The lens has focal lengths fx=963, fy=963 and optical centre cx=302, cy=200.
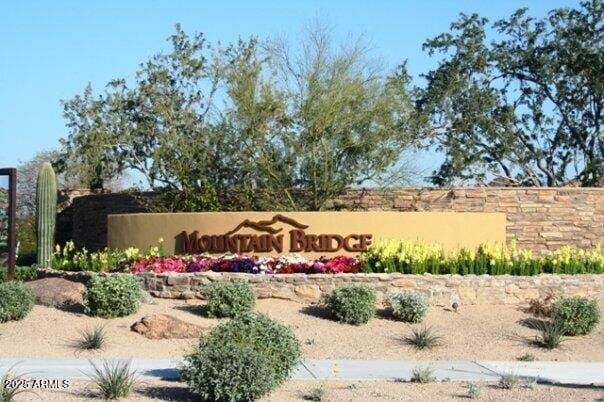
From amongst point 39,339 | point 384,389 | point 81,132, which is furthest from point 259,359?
point 81,132

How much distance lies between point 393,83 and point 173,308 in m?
9.65

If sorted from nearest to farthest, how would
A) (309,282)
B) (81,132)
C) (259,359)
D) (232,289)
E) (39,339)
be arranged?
(259,359) < (39,339) < (232,289) < (309,282) < (81,132)

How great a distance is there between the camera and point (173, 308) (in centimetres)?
1709

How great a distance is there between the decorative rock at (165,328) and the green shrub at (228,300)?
119cm

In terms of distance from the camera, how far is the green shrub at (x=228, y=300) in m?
→ 16.4

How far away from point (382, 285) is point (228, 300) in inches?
128

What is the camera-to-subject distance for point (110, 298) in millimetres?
15891

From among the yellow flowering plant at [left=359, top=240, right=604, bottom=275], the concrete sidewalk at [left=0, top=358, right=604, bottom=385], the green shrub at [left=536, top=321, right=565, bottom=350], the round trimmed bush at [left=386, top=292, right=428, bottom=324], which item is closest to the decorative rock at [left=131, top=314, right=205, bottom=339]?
the concrete sidewalk at [left=0, top=358, right=604, bottom=385]

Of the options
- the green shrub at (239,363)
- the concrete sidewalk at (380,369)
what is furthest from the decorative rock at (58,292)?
the green shrub at (239,363)

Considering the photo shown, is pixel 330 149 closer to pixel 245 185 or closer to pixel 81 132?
pixel 245 185

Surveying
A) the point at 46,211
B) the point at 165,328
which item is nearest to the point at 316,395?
the point at 165,328

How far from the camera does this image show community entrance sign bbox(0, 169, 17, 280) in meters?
22.6

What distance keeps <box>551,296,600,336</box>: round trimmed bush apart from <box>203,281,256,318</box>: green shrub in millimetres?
5195

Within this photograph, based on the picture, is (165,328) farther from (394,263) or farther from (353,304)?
(394,263)
